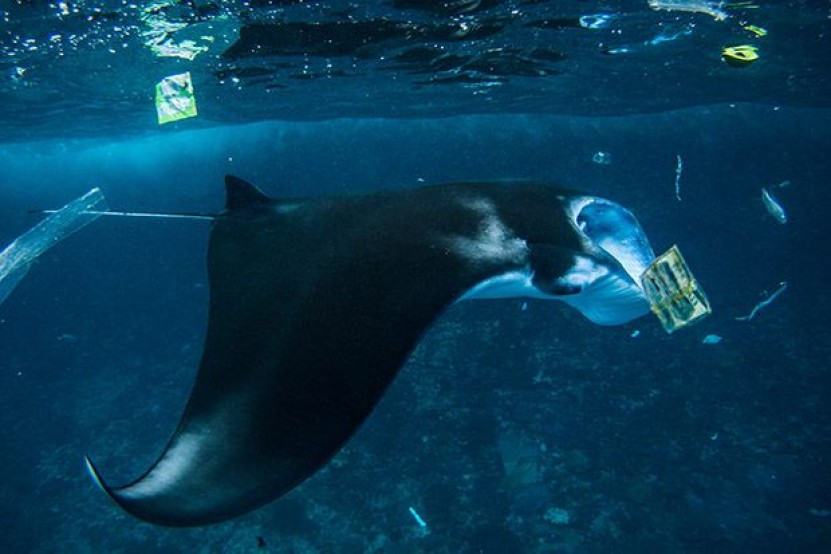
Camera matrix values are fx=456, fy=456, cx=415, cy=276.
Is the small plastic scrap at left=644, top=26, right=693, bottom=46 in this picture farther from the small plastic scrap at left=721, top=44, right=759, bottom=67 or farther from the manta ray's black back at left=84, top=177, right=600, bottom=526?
the manta ray's black back at left=84, top=177, right=600, bottom=526

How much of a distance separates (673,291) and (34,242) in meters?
9.43

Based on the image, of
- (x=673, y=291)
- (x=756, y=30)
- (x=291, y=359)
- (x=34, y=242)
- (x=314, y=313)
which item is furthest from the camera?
(x=756, y=30)

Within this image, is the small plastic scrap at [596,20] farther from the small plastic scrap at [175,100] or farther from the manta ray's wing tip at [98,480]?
the manta ray's wing tip at [98,480]

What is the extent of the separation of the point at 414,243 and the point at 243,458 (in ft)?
5.05

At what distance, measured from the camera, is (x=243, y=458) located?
1.90 metres

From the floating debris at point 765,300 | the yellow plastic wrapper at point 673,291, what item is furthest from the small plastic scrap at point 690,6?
the floating debris at point 765,300

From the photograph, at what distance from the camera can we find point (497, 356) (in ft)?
43.5

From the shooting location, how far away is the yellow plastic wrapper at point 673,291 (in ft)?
11.2

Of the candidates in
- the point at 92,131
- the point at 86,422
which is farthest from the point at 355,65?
the point at 92,131

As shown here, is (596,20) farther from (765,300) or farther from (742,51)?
(765,300)

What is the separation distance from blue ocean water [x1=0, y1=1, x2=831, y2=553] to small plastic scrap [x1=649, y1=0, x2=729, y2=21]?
313 millimetres

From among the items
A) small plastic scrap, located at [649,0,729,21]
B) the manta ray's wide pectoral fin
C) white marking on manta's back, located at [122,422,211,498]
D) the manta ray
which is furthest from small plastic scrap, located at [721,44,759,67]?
white marking on manta's back, located at [122,422,211,498]

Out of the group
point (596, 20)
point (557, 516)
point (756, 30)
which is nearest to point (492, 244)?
point (557, 516)

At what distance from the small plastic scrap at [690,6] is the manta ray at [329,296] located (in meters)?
8.49
